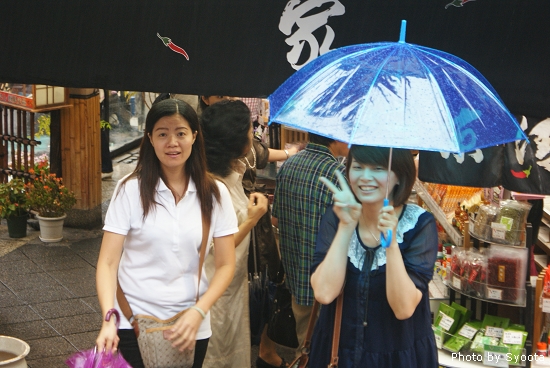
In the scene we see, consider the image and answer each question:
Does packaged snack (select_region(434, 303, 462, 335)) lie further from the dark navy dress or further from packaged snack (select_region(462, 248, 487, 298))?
the dark navy dress

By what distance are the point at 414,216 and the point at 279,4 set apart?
3.57 ft

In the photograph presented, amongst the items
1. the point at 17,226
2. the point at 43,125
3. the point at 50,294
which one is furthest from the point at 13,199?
the point at 50,294

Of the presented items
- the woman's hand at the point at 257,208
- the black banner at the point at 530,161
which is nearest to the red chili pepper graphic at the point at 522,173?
the black banner at the point at 530,161

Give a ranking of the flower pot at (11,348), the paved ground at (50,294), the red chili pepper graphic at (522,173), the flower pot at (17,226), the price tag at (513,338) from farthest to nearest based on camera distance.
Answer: the flower pot at (17,226) < the paved ground at (50,294) < the flower pot at (11,348) < the price tag at (513,338) < the red chili pepper graphic at (522,173)

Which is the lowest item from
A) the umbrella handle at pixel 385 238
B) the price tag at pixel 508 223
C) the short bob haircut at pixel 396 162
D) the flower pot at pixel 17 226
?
the flower pot at pixel 17 226

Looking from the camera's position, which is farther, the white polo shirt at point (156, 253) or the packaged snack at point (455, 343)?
the packaged snack at point (455, 343)

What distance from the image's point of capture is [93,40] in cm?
340

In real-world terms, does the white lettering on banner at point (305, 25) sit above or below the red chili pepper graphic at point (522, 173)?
above

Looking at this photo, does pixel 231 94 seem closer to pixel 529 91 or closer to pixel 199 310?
pixel 199 310

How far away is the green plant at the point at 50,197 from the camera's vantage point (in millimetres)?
9016

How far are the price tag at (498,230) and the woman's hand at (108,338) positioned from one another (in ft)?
8.18

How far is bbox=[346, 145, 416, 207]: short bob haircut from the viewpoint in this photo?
2.97m

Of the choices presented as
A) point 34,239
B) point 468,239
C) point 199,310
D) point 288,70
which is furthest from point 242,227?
point 34,239

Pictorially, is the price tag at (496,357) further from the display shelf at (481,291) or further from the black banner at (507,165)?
the black banner at (507,165)
